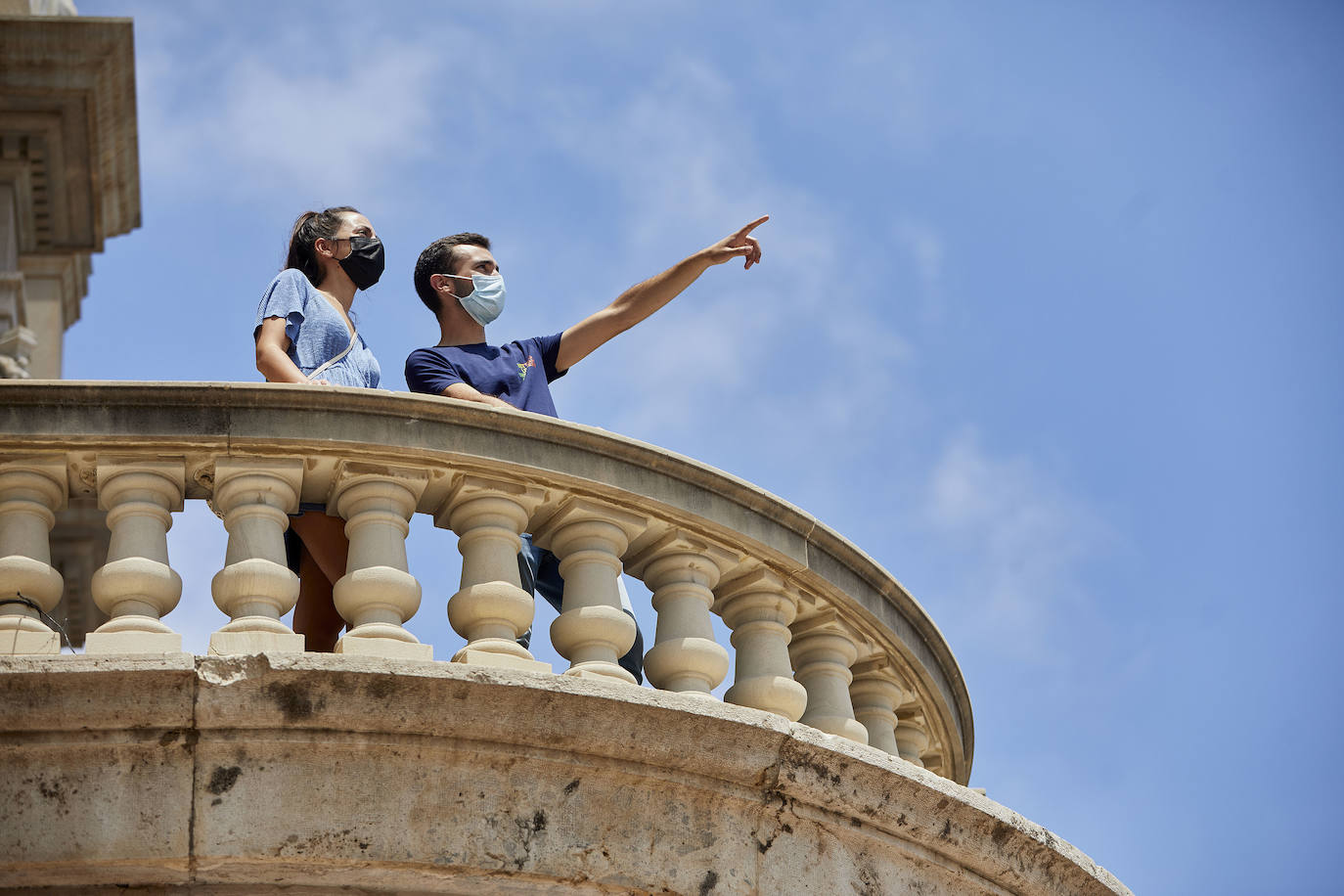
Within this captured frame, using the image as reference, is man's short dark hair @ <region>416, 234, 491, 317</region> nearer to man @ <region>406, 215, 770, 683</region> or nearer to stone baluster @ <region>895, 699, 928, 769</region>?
man @ <region>406, 215, 770, 683</region>

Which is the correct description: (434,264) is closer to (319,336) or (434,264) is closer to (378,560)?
(319,336)

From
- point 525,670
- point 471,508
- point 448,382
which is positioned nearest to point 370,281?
point 448,382

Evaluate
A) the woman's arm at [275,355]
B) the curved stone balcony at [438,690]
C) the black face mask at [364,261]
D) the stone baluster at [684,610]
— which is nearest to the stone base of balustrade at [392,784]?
the curved stone balcony at [438,690]

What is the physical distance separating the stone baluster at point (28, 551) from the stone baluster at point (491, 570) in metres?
1.29

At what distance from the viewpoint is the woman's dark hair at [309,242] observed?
851 centimetres

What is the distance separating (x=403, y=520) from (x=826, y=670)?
1779 millimetres

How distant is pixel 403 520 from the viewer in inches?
267

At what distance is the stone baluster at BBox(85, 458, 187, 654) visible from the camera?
6227 millimetres

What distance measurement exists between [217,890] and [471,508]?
5.16 ft

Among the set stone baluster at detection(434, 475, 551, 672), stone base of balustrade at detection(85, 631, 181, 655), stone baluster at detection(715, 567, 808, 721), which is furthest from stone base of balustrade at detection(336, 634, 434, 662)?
stone baluster at detection(715, 567, 808, 721)

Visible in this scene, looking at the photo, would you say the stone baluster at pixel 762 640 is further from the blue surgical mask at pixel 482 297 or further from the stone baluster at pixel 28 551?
the stone baluster at pixel 28 551

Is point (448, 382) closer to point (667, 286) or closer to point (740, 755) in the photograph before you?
point (667, 286)

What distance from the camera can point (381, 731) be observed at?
6.13m

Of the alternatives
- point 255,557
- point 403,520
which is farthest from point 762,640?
point 255,557
